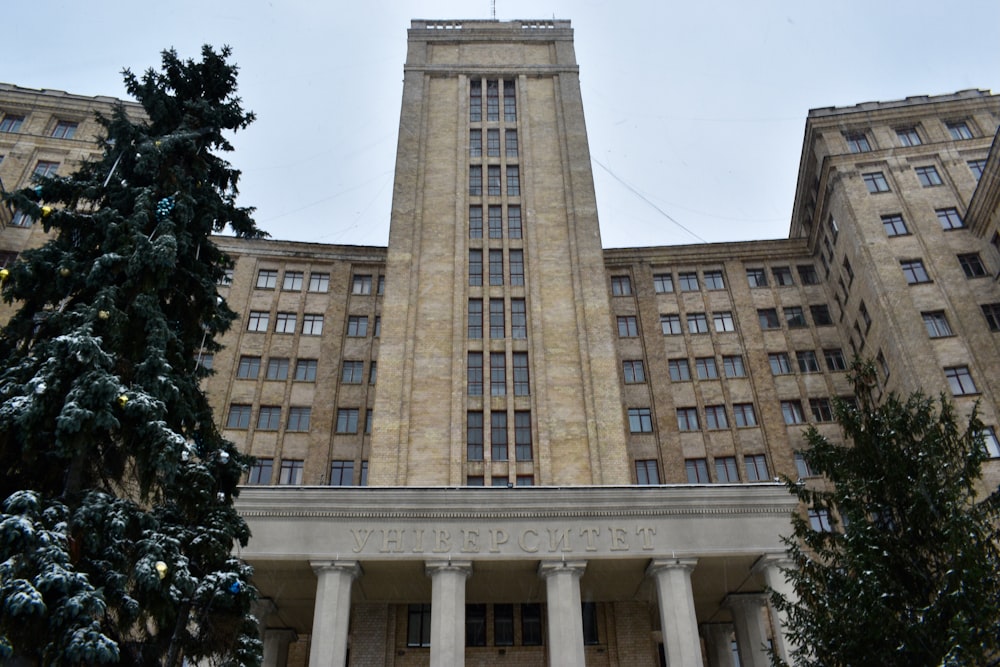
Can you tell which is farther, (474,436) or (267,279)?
(267,279)

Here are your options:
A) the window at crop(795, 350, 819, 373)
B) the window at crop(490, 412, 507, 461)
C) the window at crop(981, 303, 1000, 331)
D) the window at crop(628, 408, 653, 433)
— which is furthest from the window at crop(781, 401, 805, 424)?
the window at crop(490, 412, 507, 461)

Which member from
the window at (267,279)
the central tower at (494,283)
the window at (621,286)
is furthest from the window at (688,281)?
the window at (267,279)

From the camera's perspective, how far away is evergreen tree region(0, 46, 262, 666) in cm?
1067

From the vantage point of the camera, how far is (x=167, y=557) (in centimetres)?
1209

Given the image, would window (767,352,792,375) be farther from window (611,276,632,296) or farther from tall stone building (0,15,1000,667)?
window (611,276,632,296)

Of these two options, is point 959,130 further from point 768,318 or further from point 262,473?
point 262,473

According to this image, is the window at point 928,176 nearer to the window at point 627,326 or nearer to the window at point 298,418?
the window at point 627,326

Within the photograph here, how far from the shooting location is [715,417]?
38844 millimetres

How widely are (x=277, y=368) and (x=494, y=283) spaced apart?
13737 millimetres

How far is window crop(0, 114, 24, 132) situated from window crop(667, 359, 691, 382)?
40.6m

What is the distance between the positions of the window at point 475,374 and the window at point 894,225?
80.6 ft

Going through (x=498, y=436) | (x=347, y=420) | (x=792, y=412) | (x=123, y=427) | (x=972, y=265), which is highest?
(x=972, y=265)

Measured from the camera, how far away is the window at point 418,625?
25.2 metres

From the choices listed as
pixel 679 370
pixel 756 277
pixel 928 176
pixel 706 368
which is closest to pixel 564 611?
pixel 679 370
